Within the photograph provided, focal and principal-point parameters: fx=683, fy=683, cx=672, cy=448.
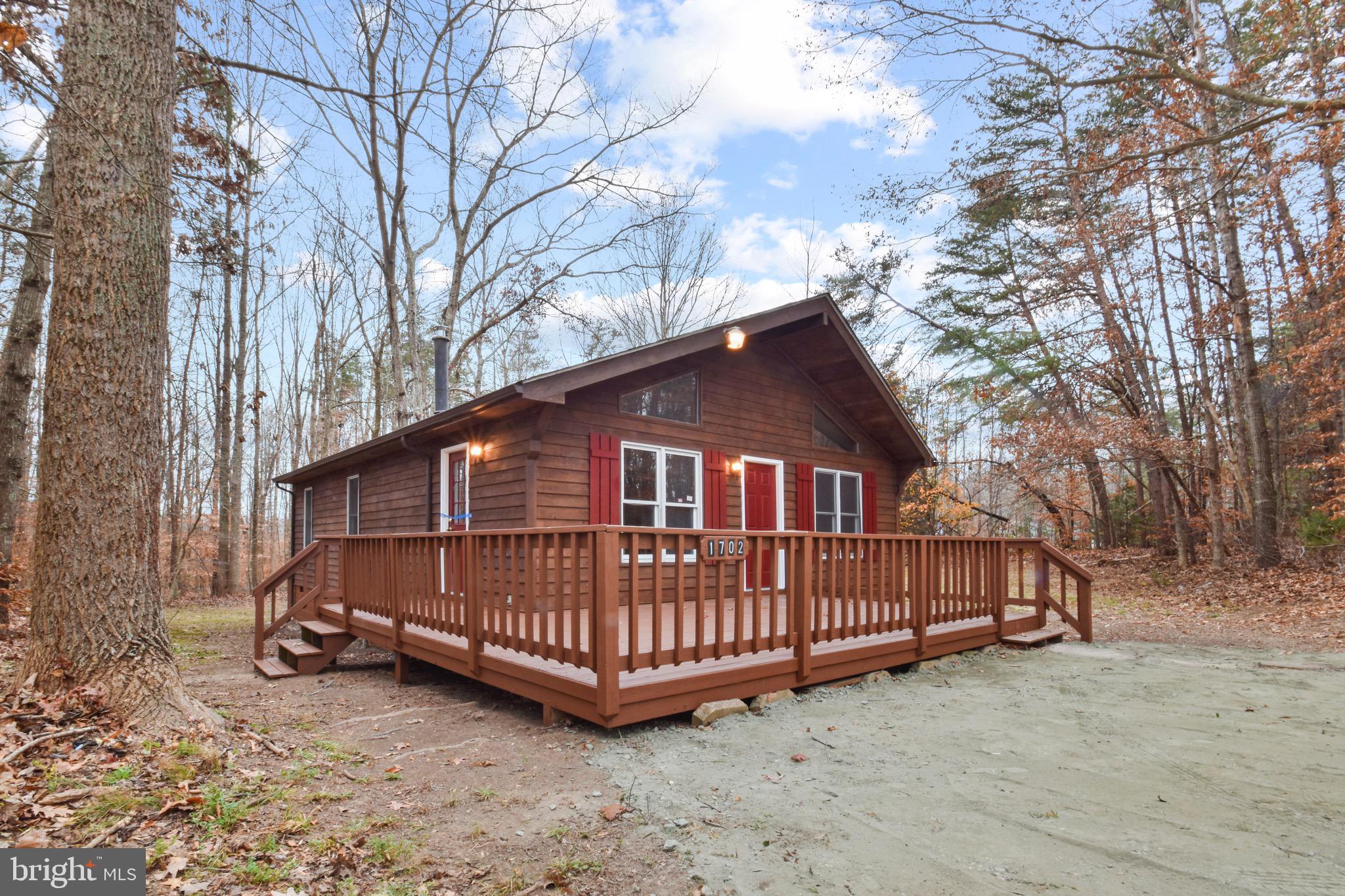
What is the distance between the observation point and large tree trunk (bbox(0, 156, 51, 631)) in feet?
22.4

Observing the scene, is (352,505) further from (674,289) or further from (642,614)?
(674,289)

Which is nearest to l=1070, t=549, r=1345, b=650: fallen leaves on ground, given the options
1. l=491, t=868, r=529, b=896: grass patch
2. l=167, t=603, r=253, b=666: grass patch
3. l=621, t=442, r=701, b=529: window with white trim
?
l=621, t=442, r=701, b=529: window with white trim

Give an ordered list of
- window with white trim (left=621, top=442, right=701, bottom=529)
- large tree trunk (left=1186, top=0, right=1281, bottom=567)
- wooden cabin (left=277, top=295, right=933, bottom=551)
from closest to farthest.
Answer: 1. wooden cabin (left=277, top=295, right=933, bottom=551)
2. window with white trim (left=621, top=442, right=701, bottom=529)
3. large tree trunk (left=1186, top=0, right=1281, bottom=567)

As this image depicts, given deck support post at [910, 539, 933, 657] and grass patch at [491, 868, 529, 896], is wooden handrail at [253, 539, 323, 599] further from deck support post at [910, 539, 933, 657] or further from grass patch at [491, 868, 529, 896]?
deck support post at [910, 539, 933, 657]

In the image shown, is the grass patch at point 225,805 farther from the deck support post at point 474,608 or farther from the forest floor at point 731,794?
the deck support post at point 474,608

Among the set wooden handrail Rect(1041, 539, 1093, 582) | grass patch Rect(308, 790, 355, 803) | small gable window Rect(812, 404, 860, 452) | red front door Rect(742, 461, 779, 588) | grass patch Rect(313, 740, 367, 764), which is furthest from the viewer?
small gable window Rect(812, 404, 860, 452)

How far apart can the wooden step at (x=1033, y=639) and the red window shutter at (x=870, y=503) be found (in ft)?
11.7

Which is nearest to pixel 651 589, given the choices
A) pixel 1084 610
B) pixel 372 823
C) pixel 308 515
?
pixel 372 823

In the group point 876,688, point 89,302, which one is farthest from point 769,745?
point 89,302

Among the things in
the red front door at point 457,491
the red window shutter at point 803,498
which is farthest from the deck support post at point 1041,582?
the red front door at point 457,491

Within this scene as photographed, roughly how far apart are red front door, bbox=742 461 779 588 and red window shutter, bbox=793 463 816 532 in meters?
0.36

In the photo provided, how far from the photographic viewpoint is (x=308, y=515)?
1458 centimetres

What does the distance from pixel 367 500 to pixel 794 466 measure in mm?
7049

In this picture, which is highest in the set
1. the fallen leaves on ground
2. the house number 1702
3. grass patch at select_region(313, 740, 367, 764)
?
the house number 1702
